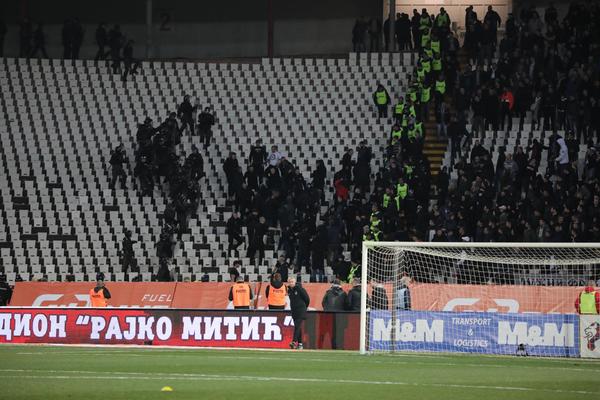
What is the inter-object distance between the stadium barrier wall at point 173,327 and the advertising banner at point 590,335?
4.61 m

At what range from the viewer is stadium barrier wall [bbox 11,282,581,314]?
2612 centimetres

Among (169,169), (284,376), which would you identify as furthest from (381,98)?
(284,376)

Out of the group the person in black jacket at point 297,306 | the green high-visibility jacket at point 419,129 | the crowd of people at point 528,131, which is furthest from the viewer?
the green high-visibility jacket at point 419,129

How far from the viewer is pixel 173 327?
26406mm

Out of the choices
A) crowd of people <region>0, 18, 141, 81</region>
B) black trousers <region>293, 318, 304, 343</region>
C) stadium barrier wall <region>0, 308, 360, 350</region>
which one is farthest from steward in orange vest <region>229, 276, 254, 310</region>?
crowd of people <region>0, 18, 141, 81</region>

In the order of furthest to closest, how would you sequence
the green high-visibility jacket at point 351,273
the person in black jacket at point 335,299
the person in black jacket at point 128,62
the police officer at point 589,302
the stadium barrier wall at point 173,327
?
the person in black jacket at point 128,62 < the green high-visibility jacket at point 351,273 < the person in black jacket at point 335,299 < the stadium barrier wall at point 173,327 < the police officer at point 589,302

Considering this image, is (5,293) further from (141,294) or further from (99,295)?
(99,295)

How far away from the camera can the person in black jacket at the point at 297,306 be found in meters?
24.8

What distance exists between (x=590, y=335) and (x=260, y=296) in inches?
386

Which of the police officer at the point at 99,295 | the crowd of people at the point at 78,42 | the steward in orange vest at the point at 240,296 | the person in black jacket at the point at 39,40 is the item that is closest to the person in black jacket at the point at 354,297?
the steward in orange vest at the point at 240,296

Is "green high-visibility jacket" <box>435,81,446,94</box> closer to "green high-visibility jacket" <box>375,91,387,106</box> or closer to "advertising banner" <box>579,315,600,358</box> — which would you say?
"green high-visibility jacket" <box>375,91,387,106</box>

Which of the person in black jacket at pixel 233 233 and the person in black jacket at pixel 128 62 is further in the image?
the person in black jacket at pixel 128 62

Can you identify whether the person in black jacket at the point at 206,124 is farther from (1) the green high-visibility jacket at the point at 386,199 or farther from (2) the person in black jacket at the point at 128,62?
(1) the green high-visibility jacket at the point at 386,199

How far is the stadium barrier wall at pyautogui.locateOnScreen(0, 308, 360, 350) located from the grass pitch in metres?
3.14
